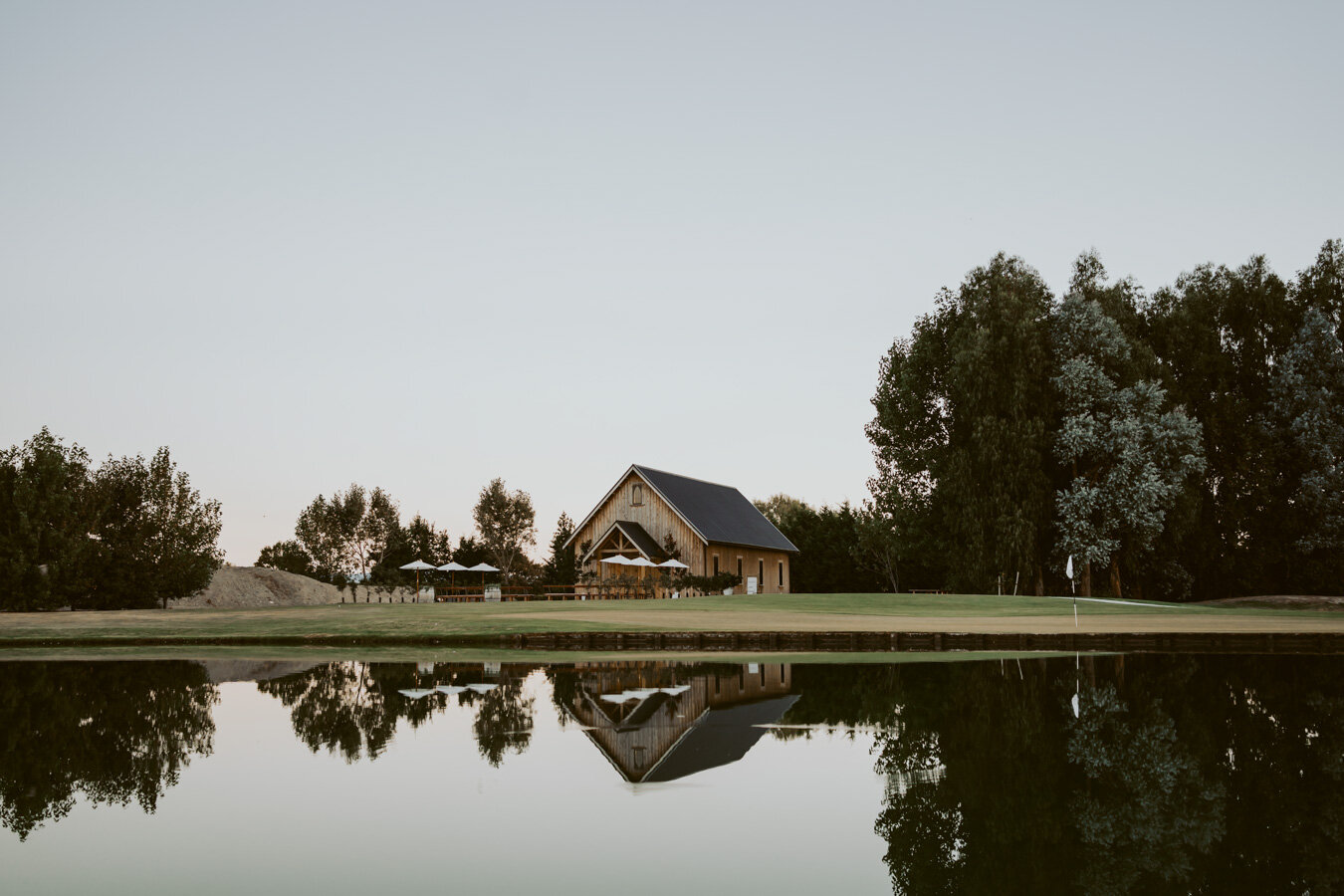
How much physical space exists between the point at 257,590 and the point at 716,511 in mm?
26927

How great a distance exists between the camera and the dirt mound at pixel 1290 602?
43.9 m

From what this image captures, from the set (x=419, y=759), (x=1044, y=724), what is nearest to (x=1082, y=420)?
(x=1044, y=724)

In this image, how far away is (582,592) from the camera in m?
49.8

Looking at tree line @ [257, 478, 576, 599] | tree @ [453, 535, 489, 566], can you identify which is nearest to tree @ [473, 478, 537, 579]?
tree line @ [257, 478, 576, 599]

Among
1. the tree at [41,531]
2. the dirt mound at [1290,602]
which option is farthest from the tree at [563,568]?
the dirt mound at [1290,602]

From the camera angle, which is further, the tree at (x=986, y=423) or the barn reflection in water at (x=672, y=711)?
the tree at (x=986, y=423)

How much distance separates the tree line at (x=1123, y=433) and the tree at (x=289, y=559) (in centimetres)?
5124

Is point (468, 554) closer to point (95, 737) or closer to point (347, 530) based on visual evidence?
point (347, 530)

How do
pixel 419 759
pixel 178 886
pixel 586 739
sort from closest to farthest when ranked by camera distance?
pixel 178 886
pixel 419 759
pixel 586 739

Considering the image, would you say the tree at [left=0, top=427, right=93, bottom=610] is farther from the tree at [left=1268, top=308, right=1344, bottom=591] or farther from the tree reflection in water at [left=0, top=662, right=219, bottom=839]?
the tree at [left=1268, top=308, right=1344, bottom=591]

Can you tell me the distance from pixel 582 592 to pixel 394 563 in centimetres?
2706

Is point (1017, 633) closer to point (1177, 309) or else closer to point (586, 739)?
point (586, 739)

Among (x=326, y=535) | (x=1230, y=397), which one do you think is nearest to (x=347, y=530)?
(x=326, y=535)

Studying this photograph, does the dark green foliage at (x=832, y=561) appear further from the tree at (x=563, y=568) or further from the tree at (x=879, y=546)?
the tree at (x=563, y=568)
